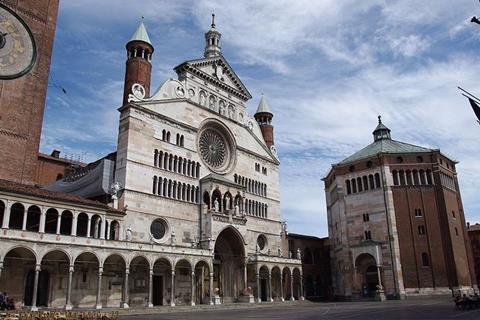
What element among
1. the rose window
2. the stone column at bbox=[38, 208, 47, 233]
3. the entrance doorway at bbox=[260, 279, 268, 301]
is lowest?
the entrance doorway at bbox=[260, 279, 268, 301]

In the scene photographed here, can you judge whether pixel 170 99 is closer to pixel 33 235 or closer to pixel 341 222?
pixel 33 235

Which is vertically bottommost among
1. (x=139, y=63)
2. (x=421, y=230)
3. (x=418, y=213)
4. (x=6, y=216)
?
(x=6, y=216)

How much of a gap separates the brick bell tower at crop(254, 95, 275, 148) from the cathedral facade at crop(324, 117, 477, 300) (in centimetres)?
995

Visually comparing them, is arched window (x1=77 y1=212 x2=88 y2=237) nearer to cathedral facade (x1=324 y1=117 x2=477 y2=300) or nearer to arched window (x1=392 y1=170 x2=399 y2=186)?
cathedral facade (x1=324 y1=117 x2=477 y2=300)

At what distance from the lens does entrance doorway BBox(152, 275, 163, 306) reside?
32.9 meters

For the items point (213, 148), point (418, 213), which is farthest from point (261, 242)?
point (418, 213)

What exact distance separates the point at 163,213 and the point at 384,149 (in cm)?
2932

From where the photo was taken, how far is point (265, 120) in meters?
51.8

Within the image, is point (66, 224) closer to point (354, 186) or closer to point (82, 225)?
point (82, 225)

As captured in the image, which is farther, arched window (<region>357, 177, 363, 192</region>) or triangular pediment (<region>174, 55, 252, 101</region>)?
arched window (<region>357, 177, 363, 192</region>)

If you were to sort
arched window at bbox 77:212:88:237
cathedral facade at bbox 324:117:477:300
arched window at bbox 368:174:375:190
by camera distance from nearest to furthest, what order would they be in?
arched window at bbox 77:212:88:237, cathedral facade at bbox 324:117:477:300, arched window at bbox 368:174:375:190

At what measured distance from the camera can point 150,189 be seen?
3381 cm

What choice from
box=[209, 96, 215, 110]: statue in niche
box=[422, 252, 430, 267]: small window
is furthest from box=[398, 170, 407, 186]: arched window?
box=[209, 96, 215, 110]: statue in niche

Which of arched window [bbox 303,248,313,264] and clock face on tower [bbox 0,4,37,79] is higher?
clock face on tower [bbox 0,4,37,79]
